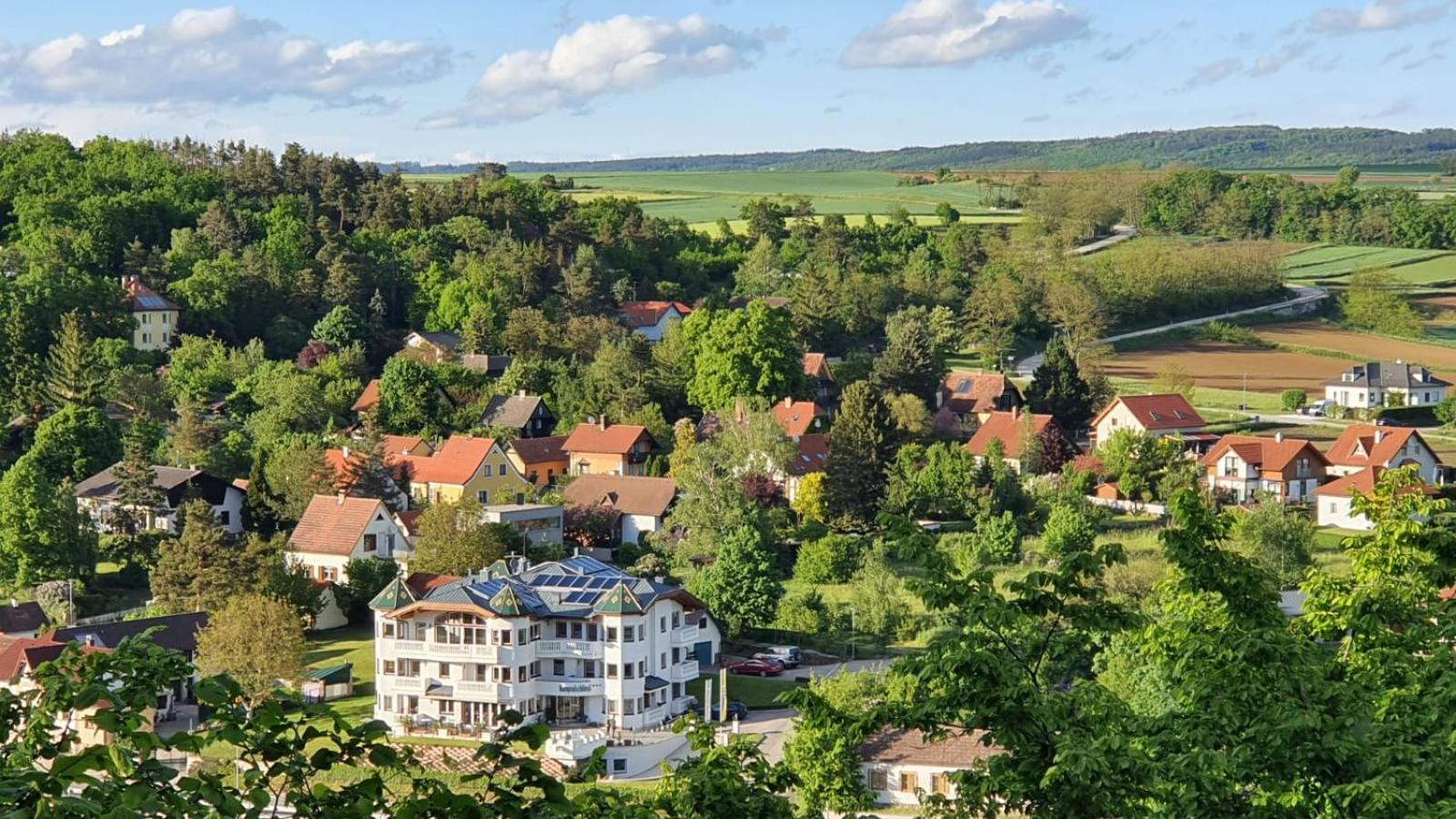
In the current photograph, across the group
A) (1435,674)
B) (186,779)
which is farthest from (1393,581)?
(186,779)

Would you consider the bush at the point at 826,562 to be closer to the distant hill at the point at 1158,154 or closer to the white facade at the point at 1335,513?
the white facade at the point at 1335,513

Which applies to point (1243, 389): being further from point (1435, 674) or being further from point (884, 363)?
point (1435, 674)

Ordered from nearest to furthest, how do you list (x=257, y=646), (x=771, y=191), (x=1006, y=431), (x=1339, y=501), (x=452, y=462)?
1. (x=257, y=646)
2. (x=1339, y=501)
3. (x=452, y=462)
4. (x=1006, y=431)
5. (x=771, y=191)

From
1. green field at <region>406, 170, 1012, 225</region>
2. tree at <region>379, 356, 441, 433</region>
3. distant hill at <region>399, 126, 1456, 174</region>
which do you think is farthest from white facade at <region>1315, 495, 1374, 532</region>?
distant hill at <region>399, 126, 1456, 174</region>

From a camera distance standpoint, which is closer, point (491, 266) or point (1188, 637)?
point (1188, 637)

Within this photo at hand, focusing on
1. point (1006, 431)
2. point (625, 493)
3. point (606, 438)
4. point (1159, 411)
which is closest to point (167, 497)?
point (625, 493)

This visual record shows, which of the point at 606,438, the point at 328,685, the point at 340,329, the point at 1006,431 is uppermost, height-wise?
the point at 340,329

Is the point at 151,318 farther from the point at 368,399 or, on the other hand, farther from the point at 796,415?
the point at 796,415
